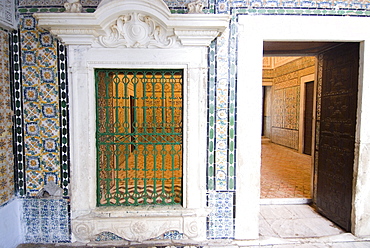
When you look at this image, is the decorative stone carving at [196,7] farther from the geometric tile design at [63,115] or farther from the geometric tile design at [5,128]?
the geometric tile design at [5,128]

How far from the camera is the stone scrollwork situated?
98.0 inches

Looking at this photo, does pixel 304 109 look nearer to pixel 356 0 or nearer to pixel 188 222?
pixel 356 0

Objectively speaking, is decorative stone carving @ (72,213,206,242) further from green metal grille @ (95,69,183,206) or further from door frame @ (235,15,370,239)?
door frame @ (235,15,370,239)

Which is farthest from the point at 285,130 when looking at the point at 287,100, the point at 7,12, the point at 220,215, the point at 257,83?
the point at 7,12

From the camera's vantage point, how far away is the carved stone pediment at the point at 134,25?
7.75ft

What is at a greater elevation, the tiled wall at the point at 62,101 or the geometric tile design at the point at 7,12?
the geometric tile design at the point at 7,12

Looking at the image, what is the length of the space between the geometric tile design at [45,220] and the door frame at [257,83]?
207 centimetres

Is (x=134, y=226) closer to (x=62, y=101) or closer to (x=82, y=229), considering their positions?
(x=82, y=229)

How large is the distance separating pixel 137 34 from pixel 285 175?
14.4 ft

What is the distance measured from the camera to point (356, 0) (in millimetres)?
2635

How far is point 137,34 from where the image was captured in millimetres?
2506

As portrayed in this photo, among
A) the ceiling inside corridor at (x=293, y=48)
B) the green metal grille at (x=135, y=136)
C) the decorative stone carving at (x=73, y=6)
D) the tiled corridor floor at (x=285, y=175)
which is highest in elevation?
the decorative stone carving at (x=73, y=6)

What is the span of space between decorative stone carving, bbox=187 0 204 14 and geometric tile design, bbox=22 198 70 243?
2.65 meters

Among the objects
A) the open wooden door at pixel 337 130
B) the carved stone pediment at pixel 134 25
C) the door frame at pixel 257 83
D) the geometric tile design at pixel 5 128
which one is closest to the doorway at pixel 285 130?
the open wooden door at pixel 337 130
